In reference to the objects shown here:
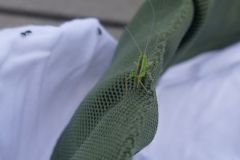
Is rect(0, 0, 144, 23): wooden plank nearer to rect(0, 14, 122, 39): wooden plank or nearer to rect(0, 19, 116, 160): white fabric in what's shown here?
rect(0, 14, 122, 39): wooden plank

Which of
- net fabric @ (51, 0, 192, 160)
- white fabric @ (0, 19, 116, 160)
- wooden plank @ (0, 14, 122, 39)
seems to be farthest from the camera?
wooden plank @ (0, 14, 122, 39)

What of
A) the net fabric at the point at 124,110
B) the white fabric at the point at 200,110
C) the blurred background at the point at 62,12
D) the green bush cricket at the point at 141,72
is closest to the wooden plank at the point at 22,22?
the blurred background at the point at 62,12

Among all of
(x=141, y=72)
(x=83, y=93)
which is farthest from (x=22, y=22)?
(x=141, y=72)

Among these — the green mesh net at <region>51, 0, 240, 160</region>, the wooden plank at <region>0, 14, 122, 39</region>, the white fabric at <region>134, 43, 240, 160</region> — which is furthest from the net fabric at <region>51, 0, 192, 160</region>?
the wooden plank at <region>0, 14, 122, 39</region>

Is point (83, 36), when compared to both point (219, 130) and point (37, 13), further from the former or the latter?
point (37, 13)

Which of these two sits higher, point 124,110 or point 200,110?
point 124,110

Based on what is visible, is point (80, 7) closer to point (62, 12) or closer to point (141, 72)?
point (62, 12)

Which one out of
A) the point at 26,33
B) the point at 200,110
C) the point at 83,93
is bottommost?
the point at 200,110
